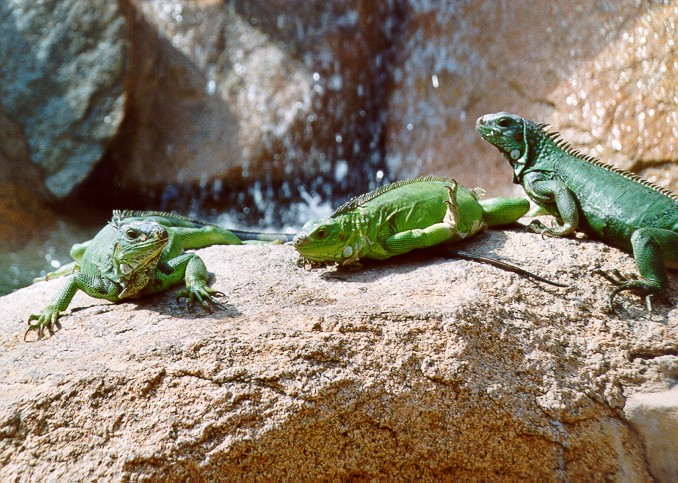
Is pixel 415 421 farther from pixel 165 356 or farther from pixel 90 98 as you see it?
pixel 90 98

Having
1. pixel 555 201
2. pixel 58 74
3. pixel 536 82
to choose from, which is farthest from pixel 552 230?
pixel 58 74

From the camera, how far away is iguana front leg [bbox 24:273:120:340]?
3758mm

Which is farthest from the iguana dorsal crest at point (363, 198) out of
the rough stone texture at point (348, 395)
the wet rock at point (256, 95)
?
the wet rock at point (256, 95)

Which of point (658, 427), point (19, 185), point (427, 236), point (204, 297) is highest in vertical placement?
point (427, 236)

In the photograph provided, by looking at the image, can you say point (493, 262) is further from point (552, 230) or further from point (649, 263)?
point (649, 263)

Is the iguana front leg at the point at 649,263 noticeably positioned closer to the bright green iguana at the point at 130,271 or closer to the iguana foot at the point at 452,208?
the iguana foot at the point at 452,208

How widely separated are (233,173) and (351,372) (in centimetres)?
626

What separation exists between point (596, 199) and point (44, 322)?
128 inches

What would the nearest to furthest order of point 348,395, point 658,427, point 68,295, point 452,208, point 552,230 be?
point 348,395
point 658,427
point 68,295
point 452,208
point 552,230

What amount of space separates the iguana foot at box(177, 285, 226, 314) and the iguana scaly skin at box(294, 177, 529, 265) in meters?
0.55

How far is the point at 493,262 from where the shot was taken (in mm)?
3926

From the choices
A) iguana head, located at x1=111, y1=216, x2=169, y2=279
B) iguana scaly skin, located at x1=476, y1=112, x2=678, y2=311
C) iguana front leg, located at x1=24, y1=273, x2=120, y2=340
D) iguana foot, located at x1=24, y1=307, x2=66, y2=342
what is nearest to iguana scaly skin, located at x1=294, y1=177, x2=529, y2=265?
iguana scaly skin, located at x1=476, y1=112, x2=678, y2=311

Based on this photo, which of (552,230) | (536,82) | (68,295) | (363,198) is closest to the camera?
(68,295)

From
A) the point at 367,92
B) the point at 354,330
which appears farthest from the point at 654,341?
the point at 367,92
